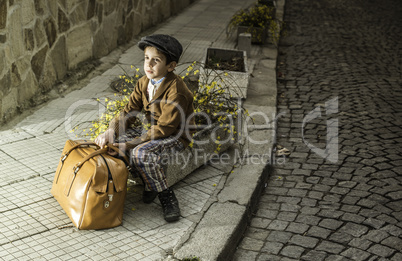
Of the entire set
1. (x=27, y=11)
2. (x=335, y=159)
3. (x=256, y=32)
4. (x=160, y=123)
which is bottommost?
(x=335, y=159)

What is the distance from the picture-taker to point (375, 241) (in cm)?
355

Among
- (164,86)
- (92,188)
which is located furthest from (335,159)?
(92,188)

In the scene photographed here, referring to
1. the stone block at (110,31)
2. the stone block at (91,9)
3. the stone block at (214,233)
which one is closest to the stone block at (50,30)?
the stone block at (91,9)

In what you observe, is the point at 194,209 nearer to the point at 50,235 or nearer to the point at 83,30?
the point at 50,235

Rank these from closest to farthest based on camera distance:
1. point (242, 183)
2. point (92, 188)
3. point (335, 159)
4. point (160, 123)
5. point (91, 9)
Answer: point (92, 188) → point (160, 123) → point (242, 183) → point (335, 159) → point (91, 9)

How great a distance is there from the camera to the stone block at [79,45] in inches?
245

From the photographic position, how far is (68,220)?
3465 millimetres

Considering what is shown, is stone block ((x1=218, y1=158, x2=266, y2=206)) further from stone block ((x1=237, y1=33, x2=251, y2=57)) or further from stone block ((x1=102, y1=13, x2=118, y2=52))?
stone block ((x1=102, y1=13, x2=118, y2=52))

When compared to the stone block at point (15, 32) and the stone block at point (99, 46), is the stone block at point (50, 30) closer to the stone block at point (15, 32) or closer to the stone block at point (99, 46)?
the stone block at point (15, 32)

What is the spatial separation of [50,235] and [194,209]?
1.03 m

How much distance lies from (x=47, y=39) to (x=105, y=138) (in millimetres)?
2532

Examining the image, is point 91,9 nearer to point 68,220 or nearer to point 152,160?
point 152,160

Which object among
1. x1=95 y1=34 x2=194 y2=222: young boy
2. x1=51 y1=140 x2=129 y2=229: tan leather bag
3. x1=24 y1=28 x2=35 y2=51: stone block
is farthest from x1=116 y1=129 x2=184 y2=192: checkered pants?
x1=24 y1=28 x2=35 y2=51: stone block

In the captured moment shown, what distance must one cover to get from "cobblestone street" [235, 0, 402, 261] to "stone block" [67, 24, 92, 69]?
262 centimetres
